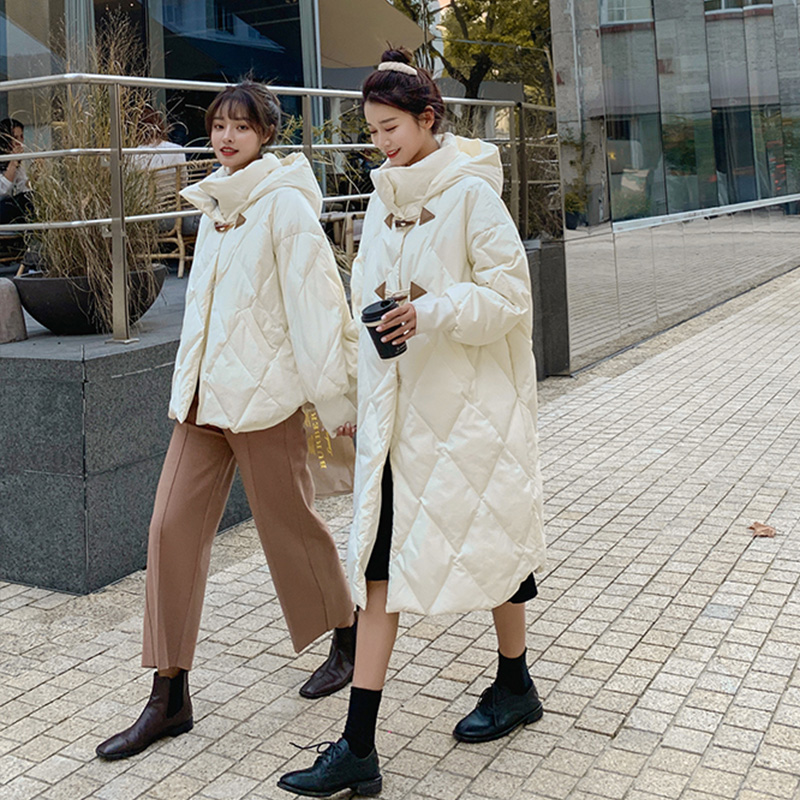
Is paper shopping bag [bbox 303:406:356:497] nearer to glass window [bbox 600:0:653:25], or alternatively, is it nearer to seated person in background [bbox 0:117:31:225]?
seated person in background [bbox 0:117:31:225]

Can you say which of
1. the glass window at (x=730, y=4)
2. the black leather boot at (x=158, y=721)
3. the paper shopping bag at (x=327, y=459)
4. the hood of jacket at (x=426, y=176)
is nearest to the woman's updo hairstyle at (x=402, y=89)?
the hood of jacket at (x=426, y=176)

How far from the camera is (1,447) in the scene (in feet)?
17.3

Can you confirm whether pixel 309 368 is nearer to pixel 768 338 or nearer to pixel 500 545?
pixel 500 545

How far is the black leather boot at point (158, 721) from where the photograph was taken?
141 inches

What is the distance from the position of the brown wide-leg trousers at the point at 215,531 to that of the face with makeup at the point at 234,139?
2.68 ft

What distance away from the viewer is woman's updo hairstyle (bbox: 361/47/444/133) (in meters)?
→ 3.22

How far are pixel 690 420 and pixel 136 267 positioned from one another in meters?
4.50

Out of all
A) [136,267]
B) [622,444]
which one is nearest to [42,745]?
[136,267]

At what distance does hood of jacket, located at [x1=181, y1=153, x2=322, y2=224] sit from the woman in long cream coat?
0.54 metres

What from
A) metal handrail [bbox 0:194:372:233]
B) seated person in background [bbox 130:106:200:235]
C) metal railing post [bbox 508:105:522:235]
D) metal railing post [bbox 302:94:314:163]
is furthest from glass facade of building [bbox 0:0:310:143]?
metal handrail [bbox 0:194:372:233]

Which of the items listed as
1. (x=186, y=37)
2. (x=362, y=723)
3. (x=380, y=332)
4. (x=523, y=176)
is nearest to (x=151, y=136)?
(x=380, y=332)

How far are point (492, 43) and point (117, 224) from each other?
576 cm

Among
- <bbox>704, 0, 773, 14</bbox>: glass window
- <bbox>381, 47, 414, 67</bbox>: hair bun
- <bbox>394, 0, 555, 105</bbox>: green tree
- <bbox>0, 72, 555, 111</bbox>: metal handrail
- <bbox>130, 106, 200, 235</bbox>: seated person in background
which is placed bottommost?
<bbox>381, 47, 414, 67</bbox>: hair bun

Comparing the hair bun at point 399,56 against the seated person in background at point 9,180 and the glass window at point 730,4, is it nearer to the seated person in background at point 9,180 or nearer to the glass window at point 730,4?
the seated person in background at point 9,180
